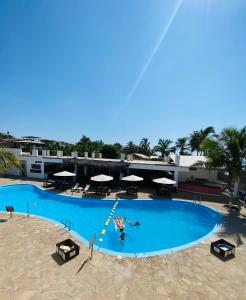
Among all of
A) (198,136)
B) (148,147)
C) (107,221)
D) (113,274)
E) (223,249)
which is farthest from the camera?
(148,147)

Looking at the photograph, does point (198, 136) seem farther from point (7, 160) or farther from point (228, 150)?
point (7, 160)

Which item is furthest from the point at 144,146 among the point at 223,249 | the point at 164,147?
the point at 223,249

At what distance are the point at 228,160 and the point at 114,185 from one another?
510 inches

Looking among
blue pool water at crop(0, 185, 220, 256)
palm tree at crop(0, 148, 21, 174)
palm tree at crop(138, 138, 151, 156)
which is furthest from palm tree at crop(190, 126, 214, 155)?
palm tree at crop(0, 148, 21, 174)

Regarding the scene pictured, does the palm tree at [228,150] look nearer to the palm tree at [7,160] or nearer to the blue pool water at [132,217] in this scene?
the blue pool water at [132,217]

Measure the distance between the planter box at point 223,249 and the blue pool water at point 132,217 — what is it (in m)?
1.16

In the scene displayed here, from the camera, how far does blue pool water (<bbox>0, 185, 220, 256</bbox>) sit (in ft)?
34.8

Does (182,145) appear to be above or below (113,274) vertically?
above

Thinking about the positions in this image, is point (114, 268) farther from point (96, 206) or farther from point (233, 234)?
point (96, 206)

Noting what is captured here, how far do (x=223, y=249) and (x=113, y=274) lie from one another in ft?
16.2

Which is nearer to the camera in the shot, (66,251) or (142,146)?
(66,251)

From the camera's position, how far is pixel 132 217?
14.4 metres

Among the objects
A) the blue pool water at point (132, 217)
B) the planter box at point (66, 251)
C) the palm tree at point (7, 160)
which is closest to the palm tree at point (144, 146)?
the blue pool water at point (132, 217)

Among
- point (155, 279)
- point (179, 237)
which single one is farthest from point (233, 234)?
point (155, 279)
